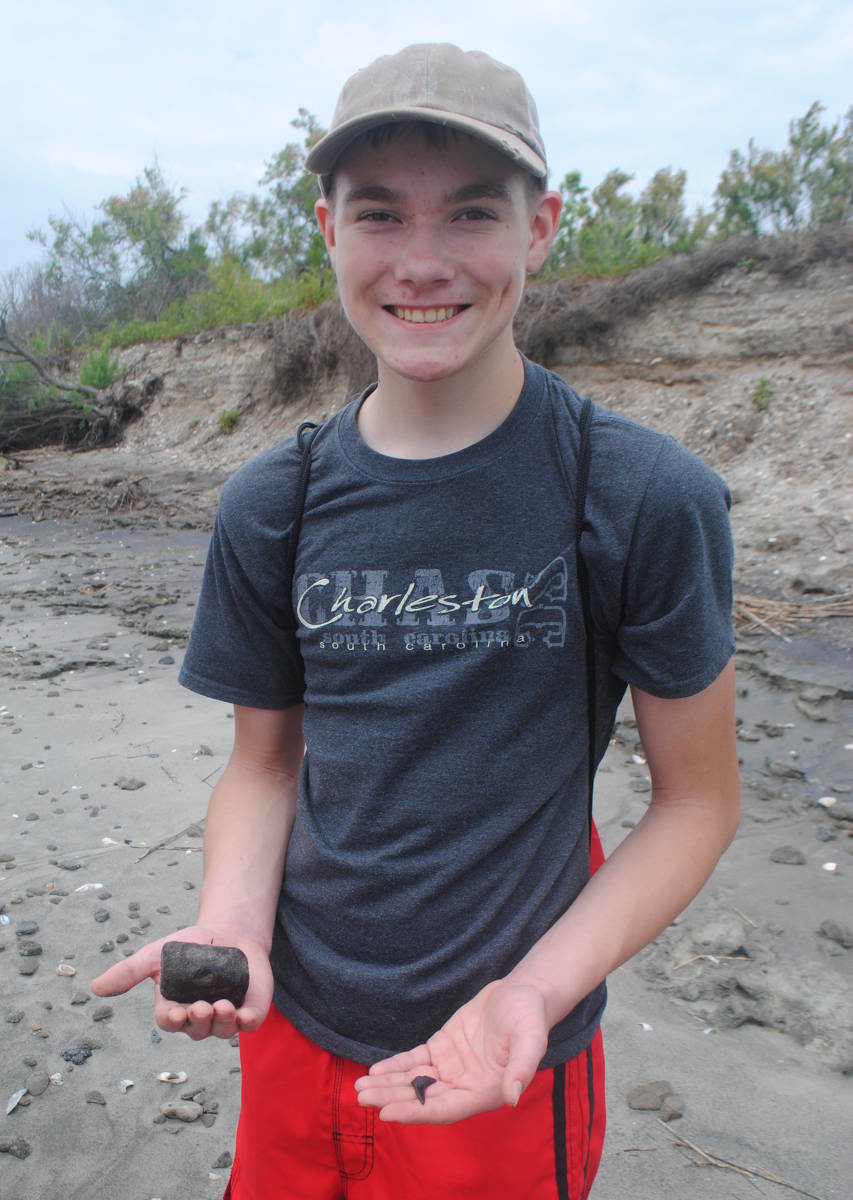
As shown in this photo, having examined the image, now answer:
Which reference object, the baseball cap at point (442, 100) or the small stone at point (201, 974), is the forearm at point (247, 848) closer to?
the small stone at point (201, 974)

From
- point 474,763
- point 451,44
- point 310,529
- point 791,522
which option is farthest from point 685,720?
point 791,522

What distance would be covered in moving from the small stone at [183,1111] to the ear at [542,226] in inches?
81.6

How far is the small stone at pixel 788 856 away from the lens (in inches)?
129

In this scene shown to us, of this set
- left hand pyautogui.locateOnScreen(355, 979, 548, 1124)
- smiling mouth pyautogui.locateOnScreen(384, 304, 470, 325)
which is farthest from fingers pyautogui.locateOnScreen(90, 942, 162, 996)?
smiling mouth pyautogui.locateOnScreen(384, 304, 470, 325)

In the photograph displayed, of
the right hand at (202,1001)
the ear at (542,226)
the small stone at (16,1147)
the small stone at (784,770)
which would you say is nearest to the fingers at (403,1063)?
the right hand at (202,1001)

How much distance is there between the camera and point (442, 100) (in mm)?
1175

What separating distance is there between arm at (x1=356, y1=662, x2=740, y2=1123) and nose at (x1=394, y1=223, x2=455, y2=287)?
0.61m

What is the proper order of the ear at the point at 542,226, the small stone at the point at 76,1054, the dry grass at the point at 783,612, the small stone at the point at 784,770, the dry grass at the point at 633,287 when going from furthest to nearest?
1. the dry grass at the point at 633,287
2. the dry grass at the point at 783,612
3. the small stone at the point at 784,770
4. the small stone at the point at 76,1054
5. the ear at the point at 542,226

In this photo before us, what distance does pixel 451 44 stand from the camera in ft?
4.09

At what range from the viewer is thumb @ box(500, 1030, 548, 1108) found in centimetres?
97

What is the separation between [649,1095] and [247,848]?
1450 millimetres

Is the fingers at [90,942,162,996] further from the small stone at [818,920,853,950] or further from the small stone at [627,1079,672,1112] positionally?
the small stone at [818,920,853,950]

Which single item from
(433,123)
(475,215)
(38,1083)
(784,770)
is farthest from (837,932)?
(433,123)

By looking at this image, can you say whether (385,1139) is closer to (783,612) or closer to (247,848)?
(247,848)
